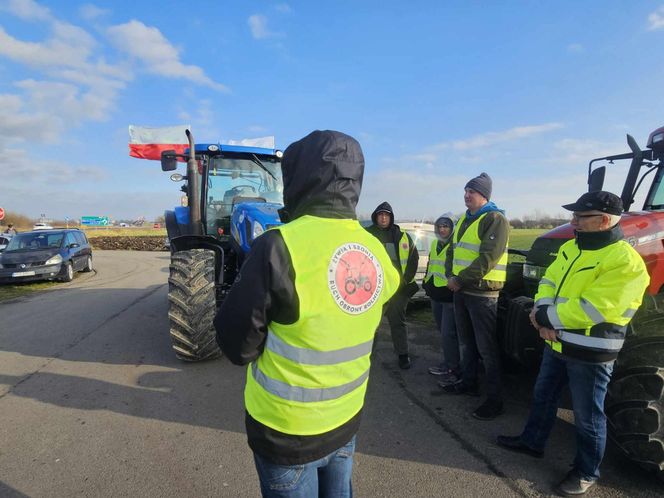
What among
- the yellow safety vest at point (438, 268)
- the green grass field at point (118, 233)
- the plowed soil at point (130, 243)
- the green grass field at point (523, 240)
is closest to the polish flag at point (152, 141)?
the yellow safety vest at point (438, 268)

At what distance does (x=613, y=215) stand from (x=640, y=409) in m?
1.25

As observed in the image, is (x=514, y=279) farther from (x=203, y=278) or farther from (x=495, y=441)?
(x=203, y=278)

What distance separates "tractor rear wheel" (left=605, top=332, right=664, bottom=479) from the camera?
243cm

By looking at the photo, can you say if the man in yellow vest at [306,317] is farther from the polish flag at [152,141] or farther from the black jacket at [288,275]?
the polish flag at [152,141]

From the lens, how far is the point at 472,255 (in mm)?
3584

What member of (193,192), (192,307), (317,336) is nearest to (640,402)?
(317,336)

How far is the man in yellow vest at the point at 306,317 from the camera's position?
1277 millimetres

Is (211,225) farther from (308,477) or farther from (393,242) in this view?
(308,477)

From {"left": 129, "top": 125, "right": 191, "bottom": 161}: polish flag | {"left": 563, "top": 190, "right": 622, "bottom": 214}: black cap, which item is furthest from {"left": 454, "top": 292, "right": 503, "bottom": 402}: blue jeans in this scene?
{"left": 129, "top": 125, "right": 191, "bottom": 161}: polish flag

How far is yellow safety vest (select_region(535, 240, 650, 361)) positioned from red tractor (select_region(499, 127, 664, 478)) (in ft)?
1.22

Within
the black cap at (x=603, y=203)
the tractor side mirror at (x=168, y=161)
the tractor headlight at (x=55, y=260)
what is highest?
the tractor side mirror at (x=168, y=161)

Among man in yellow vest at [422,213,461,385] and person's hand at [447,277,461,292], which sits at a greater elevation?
person's hand at [447,277,461,292]

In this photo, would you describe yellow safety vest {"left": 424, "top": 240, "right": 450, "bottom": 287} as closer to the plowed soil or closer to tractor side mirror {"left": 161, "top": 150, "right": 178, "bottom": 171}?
tractor side mirror {"left": 161, "top": 150, "right": 178, "bottom": 171}

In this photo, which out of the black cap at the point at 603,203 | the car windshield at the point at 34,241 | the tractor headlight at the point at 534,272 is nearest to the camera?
the black cap at the point at 603,203
